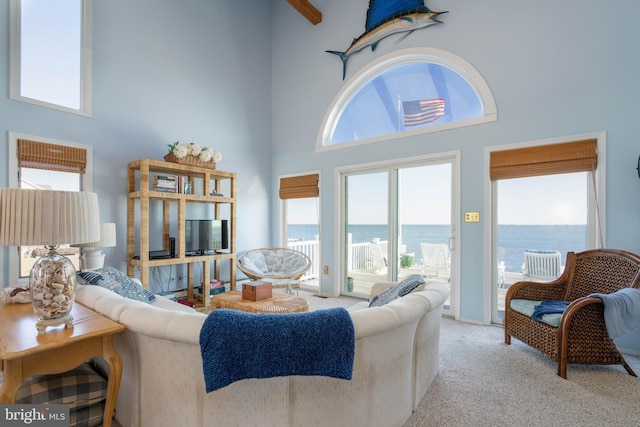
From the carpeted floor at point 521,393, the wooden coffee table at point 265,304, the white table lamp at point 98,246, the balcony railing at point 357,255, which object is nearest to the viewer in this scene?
the carpeted floor at point 521,393

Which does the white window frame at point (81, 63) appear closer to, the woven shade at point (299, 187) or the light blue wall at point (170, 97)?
the light blue wall at point (170, 97)

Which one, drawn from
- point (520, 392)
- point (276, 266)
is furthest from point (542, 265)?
point (276, 266)

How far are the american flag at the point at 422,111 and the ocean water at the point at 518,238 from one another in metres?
1.38

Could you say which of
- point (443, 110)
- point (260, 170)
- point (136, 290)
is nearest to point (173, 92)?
point (260, 170)

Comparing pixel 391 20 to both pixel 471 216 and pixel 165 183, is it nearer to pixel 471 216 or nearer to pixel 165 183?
pixel 471 216

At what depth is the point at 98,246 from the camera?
3.11 m

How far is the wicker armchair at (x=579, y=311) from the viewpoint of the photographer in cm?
223

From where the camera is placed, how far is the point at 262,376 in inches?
46.2

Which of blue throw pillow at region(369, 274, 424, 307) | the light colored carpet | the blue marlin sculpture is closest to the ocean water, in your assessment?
the light colored carpet

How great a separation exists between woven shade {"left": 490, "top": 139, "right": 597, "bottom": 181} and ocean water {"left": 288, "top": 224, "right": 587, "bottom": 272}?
0.58m

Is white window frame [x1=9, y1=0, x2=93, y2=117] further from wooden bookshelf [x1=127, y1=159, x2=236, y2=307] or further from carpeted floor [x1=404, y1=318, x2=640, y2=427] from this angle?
carpeted floor [x1=404, y1=318, x2=640, y2=427]

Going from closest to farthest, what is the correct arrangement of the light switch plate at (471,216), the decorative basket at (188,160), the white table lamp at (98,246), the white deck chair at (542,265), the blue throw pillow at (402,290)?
the blue throw pillow at (402,290) → the white table lamp at (98,246) → the white deck chair at (542,265) → the light switch plate at (471,216) → the decorative basket at (188,160)

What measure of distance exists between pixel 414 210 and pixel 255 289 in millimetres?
2298

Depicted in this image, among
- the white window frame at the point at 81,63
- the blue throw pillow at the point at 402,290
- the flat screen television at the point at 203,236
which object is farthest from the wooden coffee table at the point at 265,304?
the white window frame at the point at 81,63
